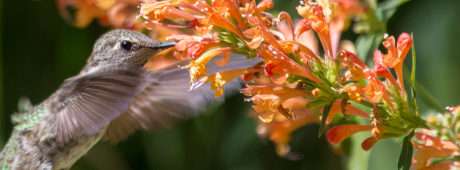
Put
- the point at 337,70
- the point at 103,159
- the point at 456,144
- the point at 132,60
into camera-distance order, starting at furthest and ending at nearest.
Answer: the point at 103,159 → the point at 132,60 → the point at 337,70 → the point at 456,144

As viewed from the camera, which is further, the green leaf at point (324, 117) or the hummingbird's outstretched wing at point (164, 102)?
the hummingbird's outstretched wing at point (164, 102)

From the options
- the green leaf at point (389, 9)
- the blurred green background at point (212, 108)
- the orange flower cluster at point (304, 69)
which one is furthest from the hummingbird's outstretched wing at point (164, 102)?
the blurred green background at point (212, 108)

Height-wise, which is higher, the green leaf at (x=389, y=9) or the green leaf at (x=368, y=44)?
the green leaf at (x=389, y=9)

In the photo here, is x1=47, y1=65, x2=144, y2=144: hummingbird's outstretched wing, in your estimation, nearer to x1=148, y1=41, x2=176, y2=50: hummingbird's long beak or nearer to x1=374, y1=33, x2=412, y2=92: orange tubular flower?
x1=148, y1=41, x2=176, y2=50: hummingbird's long beak

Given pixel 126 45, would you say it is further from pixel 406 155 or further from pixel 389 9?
pixel 406 155

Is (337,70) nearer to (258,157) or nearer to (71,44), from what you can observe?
(258,157)

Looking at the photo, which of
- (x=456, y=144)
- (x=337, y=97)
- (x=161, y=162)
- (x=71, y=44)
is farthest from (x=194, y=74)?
(x=71, y=44)

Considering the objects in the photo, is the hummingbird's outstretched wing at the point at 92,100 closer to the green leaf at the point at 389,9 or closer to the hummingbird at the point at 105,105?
the hummingbird at the point at 105,105

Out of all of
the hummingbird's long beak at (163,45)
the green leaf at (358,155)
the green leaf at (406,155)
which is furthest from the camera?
the green leaf at (358,155)
